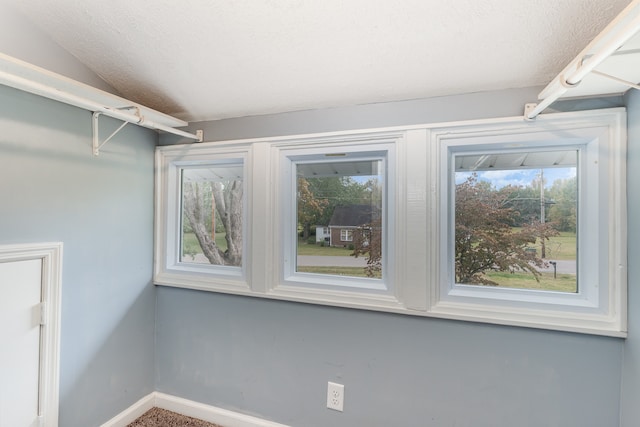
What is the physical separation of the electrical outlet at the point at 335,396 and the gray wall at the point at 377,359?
0.03 metres

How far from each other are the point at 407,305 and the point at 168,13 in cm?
169

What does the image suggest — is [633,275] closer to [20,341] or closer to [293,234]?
[293,234]

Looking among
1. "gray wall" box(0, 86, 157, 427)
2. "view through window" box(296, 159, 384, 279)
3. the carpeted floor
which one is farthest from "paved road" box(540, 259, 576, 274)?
"gray wall" box(0, 86, 157, 427)

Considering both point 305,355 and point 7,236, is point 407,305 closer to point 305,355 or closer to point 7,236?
point 305,355

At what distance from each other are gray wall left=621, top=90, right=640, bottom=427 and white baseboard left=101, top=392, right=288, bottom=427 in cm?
160

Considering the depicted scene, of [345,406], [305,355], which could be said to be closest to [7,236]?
[305,355]

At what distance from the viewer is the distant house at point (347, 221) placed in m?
1.72

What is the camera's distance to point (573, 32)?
1123 mm

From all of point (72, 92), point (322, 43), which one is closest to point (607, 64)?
point (322, 43)

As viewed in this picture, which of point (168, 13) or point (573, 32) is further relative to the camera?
point (168, 13)

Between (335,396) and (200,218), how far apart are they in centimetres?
140

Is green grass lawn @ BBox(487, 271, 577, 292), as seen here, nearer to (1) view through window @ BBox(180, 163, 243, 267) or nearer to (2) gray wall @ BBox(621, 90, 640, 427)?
(2) gray wall @ BBox(621, 90, 640, 427)

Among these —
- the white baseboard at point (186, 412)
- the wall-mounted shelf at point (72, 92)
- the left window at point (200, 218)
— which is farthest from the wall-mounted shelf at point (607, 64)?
the white baseboard at point (186, 412)

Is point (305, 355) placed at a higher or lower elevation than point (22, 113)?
lower
